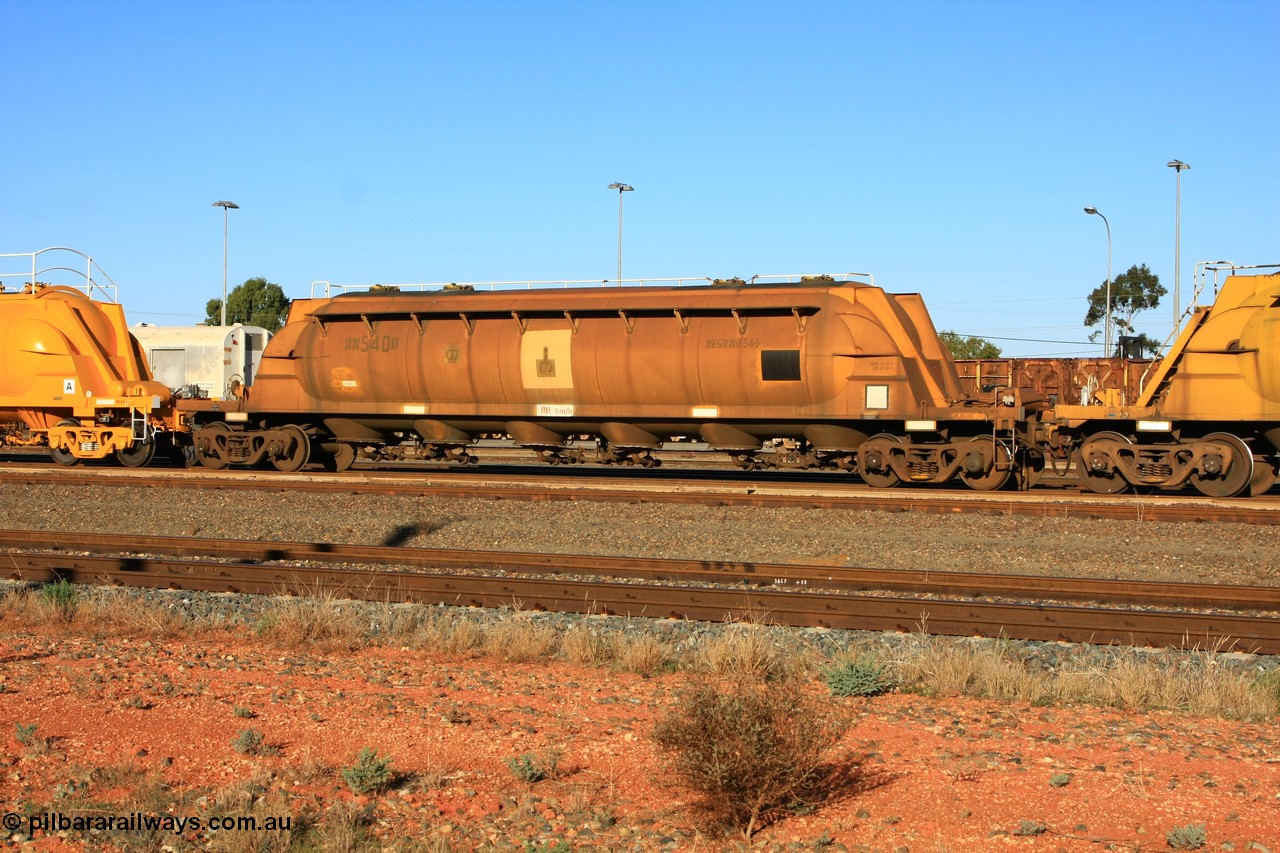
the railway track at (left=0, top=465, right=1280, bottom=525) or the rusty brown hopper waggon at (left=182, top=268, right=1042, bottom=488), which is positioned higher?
the rusty brown hopper waggon at (left=182, top=268, right=1042, bottom=488)

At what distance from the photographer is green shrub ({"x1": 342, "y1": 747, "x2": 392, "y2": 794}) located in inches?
216

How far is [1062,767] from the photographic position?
5.88 metres

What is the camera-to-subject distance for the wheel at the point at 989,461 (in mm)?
18828

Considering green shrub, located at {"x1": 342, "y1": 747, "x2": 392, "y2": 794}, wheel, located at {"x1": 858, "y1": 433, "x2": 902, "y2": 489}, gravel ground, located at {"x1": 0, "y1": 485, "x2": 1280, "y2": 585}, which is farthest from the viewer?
wheel, located at {"x1": 858, "y1": 433, "x2": 902, "y2": 489}

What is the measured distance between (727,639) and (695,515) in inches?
304

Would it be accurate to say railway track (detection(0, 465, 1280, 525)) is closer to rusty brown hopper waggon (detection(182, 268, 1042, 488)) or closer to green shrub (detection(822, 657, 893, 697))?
rusty brown hopper waggon (detection(182, 268, 1042, 488))

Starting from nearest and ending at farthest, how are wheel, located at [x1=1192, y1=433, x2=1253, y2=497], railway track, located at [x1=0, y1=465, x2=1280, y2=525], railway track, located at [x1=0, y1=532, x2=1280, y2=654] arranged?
railway track, located at [x1=0, y1=532, x2=1280, y2=654]
railway track, located at [x1=0, y1=465, x2=1280, y2=525]
wheel, located at [x1=1192, y1=433, x2=1253, y2=497]

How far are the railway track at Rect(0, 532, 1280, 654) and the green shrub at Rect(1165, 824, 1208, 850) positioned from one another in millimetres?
3838

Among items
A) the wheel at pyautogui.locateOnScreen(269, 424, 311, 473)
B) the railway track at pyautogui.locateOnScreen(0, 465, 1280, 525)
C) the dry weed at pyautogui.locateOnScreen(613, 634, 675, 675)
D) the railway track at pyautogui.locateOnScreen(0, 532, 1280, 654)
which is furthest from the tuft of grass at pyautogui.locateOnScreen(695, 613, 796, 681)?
the wheel at pyautogui.locateOnScreen(269, 424, 311, 473)

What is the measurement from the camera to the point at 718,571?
37.4ft

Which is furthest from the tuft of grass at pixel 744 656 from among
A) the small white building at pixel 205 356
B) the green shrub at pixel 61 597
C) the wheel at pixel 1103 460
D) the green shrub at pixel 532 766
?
the small white building at pixel 205 356

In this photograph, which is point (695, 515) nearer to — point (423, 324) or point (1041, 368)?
point (423, 324)

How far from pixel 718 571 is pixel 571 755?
17.8 feet

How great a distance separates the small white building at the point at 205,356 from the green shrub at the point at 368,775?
2766cm
